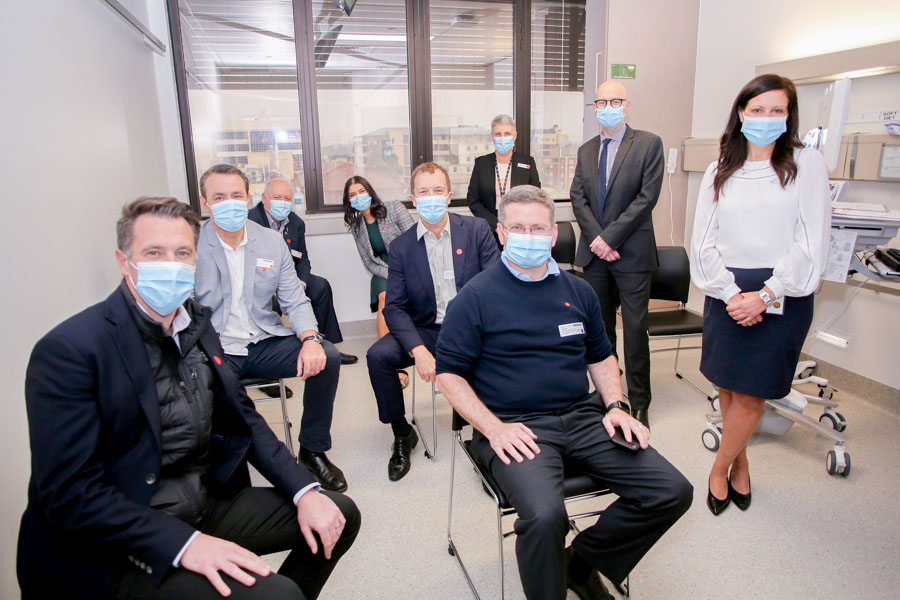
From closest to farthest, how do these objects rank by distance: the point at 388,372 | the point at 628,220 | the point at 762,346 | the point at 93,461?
the point at 93,461
the point at 762,346
the point at 388,372
the point at 628,220

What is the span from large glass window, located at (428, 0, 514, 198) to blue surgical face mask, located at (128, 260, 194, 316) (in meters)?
3.73

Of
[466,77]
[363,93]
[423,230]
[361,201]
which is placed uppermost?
[466,77]

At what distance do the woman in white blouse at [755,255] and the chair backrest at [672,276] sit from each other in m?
1.22

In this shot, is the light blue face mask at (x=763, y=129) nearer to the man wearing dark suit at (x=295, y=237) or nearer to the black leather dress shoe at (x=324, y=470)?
the black leather dress shoe at (x=324, y=470)

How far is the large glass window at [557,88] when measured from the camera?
15.9ft

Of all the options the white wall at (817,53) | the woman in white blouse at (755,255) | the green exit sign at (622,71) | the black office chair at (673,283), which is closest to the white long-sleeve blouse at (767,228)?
the woman in white blouse at (755,255)

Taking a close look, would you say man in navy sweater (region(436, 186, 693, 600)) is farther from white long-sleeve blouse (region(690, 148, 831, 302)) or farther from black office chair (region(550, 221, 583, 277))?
black office chair (region(550, 221, 583, 277))

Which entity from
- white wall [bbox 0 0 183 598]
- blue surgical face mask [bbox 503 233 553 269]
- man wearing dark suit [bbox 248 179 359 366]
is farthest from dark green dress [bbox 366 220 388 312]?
blue surgical face mask [bbox 503 233 553 269]

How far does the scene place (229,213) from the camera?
7.80ft

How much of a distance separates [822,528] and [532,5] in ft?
14.6

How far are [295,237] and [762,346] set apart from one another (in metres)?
2.98

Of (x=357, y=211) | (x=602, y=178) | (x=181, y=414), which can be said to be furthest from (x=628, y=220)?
(x=181, y=414)

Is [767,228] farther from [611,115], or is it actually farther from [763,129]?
[611,115]

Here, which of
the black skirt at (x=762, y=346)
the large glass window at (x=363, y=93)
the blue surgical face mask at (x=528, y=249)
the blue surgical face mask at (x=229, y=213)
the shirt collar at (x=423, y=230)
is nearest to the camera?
the blue surgical face mask at (x=528, y=249)
